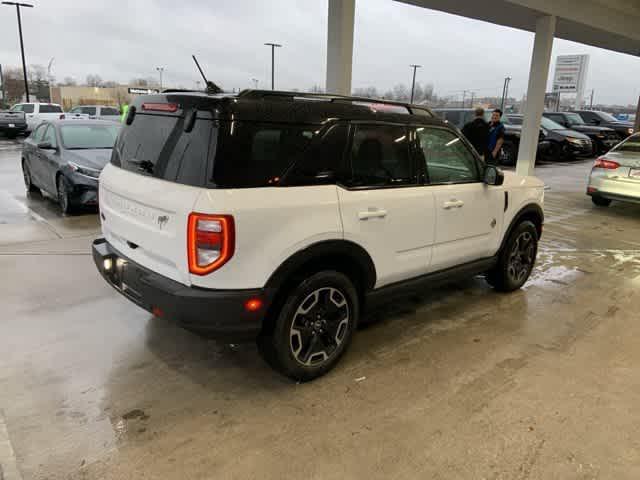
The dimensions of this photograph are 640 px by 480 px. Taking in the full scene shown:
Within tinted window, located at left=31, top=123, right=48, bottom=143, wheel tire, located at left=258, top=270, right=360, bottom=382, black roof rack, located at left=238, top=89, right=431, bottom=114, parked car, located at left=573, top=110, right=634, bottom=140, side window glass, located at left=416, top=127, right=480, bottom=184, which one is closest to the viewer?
black roof rack, located at left=238, top=89, right=431, bottom=114

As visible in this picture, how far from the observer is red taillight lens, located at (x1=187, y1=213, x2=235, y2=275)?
8.49ft

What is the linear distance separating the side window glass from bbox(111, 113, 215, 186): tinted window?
1787mm

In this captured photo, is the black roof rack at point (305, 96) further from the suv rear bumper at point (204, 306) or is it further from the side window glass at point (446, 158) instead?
the suv rear bumper at point (204, 306)

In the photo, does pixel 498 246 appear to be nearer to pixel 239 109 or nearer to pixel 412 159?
pixel 412 159

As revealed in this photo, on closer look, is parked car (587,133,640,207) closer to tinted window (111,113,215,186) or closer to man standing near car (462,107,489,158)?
man standing near car (462,107,489,158)

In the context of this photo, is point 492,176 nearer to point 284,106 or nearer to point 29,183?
point 284,106

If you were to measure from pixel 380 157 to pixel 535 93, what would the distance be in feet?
34.1

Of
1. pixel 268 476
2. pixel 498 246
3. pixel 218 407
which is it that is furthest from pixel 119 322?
pixel 498 246

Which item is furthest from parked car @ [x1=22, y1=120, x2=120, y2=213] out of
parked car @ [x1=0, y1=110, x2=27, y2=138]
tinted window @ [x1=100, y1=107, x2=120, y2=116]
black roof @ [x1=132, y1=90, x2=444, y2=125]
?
parked car @ [x1=0, y1=110, x2=27, y2=138]

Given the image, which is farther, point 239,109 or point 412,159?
point 412,159

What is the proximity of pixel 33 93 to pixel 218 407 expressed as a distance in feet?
216

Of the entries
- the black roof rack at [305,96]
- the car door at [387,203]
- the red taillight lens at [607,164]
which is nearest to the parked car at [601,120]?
the red taillight lens at [607,164]

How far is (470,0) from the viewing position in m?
9.67

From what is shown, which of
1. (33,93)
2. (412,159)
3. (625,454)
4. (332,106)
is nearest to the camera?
(625,454)
